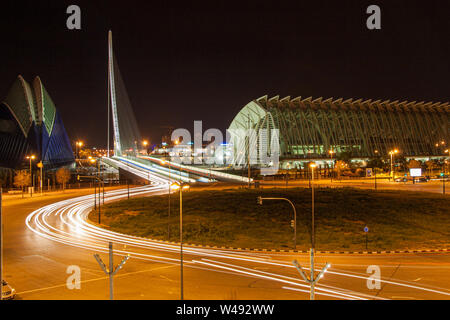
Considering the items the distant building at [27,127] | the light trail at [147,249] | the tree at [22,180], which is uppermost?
the distant building at [27,127]

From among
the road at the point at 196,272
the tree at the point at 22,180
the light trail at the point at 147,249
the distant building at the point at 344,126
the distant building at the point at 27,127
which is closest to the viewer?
the road at the point at 196,272

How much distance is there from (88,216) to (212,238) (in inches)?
635

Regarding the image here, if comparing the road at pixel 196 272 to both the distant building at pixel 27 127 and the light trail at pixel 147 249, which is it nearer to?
the light trail at pixel 147 249

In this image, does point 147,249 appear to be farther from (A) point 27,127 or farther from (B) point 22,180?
(A) point 27,127

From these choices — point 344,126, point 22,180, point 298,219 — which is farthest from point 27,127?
point 344,126

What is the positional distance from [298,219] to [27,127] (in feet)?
215

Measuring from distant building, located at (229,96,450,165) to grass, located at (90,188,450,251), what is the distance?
51122 mm

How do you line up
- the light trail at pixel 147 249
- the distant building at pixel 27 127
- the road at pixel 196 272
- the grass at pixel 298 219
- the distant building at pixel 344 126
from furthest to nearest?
the distant building at pixel 344 126 < the distant building at pixel 27 127 < the grass at pixel 298 219 < the light trail at pixel 147 249 < the road at pixel 196 272

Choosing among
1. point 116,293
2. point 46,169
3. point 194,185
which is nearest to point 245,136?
point 194,185

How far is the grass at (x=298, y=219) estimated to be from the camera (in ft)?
86.0

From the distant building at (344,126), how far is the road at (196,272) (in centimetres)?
6980

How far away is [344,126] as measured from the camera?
105188 millimetres

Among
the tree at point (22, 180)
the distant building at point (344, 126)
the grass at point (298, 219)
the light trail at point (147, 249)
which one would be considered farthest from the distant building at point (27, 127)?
the distant building at point (344, 126)

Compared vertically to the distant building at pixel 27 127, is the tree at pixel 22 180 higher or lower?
lower
